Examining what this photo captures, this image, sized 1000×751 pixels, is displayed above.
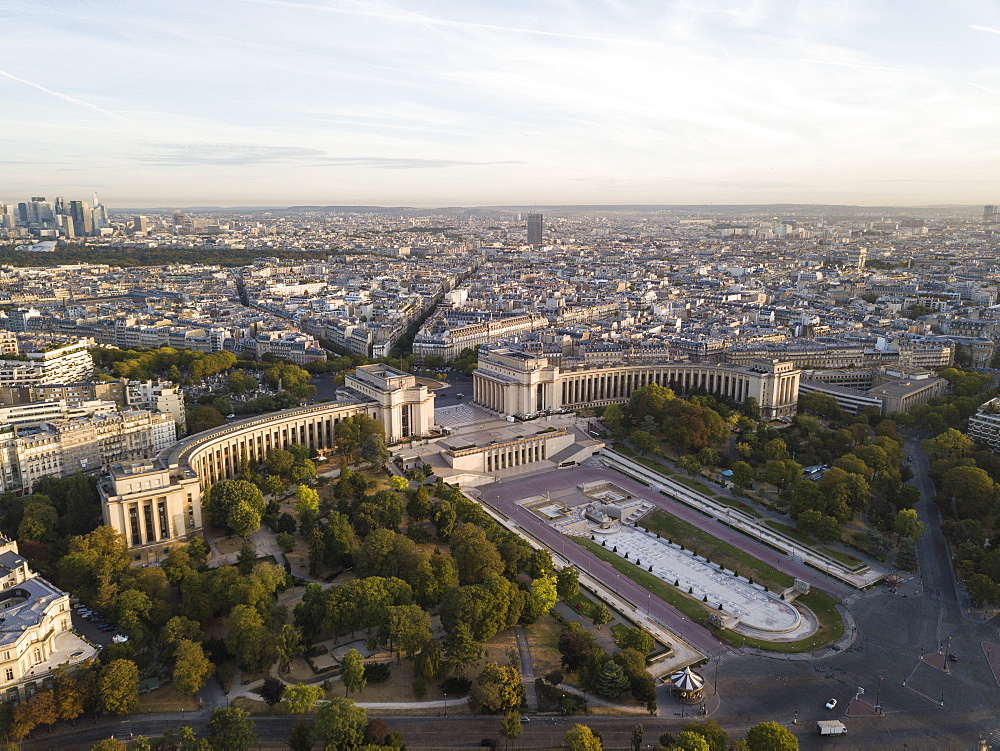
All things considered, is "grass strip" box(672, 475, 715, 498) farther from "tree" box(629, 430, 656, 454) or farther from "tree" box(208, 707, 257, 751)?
"tree" box(208, 707, 257, 751)

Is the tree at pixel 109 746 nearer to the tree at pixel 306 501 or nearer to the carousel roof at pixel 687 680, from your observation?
the tree at pixel 306 501

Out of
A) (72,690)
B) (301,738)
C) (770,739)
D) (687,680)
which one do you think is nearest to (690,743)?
(770,739)

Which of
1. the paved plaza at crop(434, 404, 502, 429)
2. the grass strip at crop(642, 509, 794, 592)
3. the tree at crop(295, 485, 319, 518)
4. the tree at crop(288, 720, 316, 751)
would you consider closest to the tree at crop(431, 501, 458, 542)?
the tree at crop(295, 485, 319, 518)

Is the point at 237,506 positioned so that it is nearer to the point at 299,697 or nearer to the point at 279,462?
the point at 279,462

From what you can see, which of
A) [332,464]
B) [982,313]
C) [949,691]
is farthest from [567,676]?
[982,313]

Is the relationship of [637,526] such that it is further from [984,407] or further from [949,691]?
[984,407]
